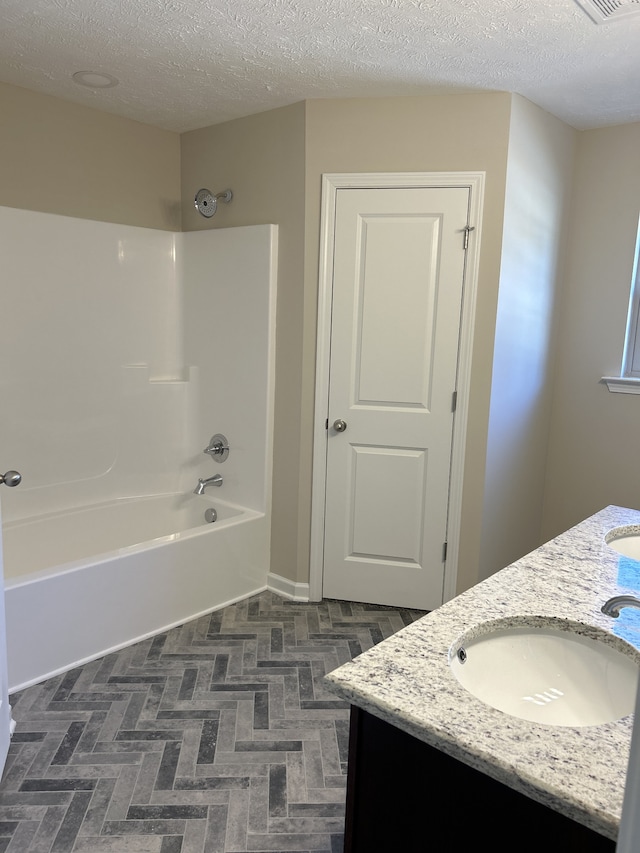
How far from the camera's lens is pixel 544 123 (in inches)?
→ 129

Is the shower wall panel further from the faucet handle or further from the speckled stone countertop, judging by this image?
the speckled stone countertop

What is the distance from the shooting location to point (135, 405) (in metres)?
3.79

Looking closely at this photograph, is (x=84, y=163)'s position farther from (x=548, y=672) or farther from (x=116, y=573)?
(x=548, y=672)

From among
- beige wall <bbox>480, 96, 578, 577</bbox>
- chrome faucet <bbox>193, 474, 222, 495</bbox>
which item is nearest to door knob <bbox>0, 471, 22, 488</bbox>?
chrome faucet <bbox>193, 474, 222, 495</bbox>

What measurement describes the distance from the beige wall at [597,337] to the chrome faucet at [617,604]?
7.95ft

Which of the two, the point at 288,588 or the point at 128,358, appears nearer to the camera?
the point at 288,588

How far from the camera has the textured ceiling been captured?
88.8 inches

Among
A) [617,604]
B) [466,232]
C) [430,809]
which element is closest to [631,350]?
[466,232]

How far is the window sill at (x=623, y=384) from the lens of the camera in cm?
355

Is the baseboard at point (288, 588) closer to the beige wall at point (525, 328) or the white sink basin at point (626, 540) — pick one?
the beige wall at point (525, 328)

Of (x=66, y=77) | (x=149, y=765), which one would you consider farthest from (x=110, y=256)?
(x=149, y=765)

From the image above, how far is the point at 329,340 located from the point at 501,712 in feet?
7.85

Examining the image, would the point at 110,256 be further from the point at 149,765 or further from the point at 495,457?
the point at 149,765

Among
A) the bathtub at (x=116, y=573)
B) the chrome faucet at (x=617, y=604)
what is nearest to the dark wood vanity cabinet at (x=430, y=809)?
the chrome faucet at (x=617, y=604)
